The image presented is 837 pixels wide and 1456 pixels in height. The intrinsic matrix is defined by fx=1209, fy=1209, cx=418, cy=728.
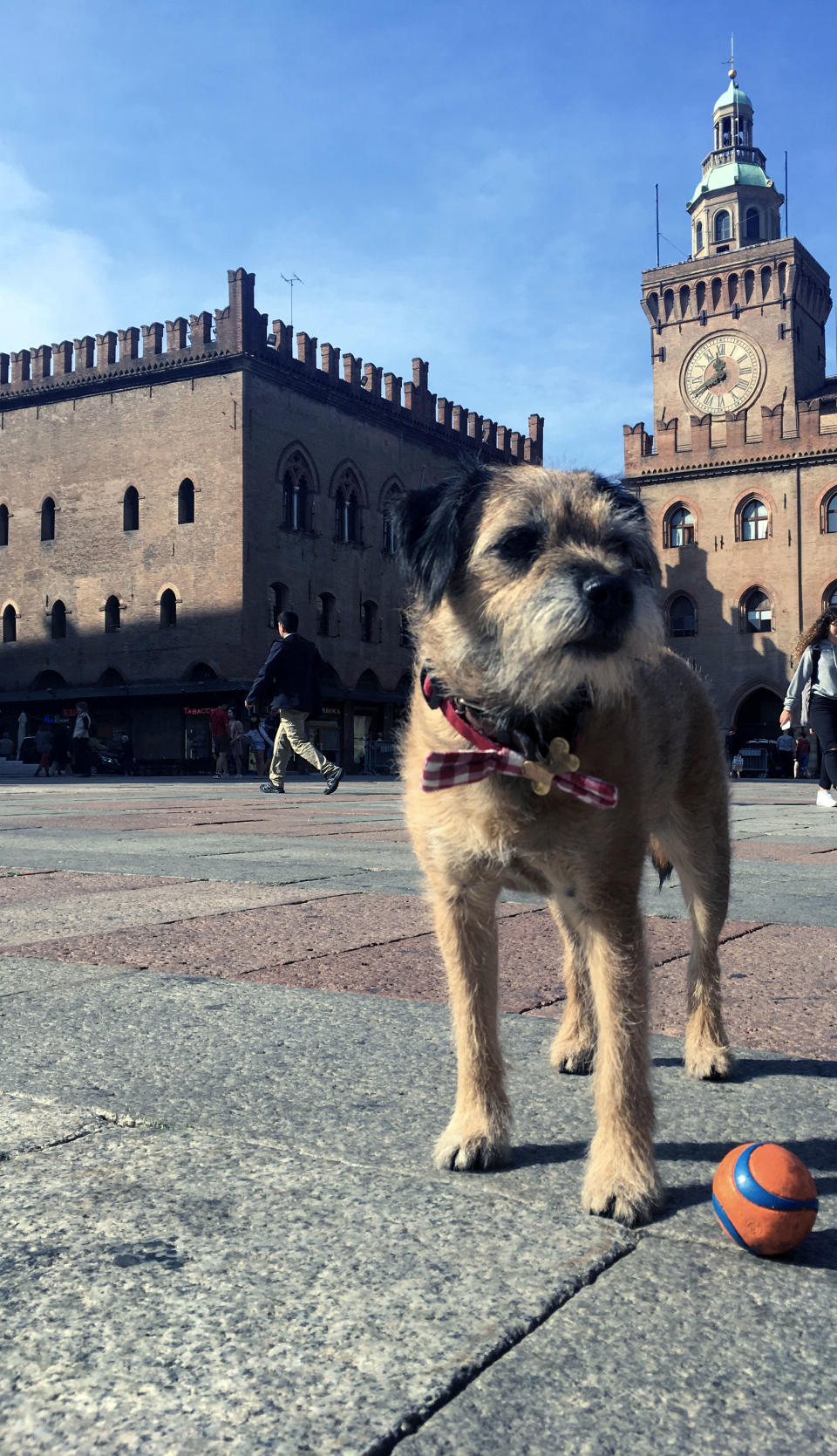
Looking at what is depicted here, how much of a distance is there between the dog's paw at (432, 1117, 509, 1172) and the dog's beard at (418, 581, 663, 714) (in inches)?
28.6

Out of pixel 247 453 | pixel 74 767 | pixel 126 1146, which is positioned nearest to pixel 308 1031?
pixel 126 1146

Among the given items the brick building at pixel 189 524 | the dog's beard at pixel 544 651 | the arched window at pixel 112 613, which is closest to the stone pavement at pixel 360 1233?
the dog's beard at pixel 544 651

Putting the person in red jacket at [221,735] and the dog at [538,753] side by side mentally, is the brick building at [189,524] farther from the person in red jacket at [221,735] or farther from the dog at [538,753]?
the dog at [538,753]

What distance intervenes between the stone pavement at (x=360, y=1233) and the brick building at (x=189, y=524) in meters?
34.6

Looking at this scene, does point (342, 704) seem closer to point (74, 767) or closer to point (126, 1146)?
point (74, 767)

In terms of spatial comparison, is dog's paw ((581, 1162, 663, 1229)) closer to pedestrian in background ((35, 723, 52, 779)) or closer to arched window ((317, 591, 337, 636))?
pedestrian in background ((35, 723, 52, 779))

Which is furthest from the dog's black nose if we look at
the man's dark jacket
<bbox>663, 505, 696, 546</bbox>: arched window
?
<bbox>663, 505, 696, 546</bbox>: arched window

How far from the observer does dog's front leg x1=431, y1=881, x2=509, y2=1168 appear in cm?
203

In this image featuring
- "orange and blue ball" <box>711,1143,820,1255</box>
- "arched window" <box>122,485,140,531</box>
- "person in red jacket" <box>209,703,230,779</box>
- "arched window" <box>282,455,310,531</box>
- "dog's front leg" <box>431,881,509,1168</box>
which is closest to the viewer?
"orange and blue ball" <box>711,1143,820,1255</box>

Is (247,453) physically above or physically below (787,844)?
above

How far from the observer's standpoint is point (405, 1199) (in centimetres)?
176

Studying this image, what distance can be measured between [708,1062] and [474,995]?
617mm

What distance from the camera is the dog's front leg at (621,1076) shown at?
1.75 meters

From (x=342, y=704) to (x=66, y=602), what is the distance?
33.1 feet
